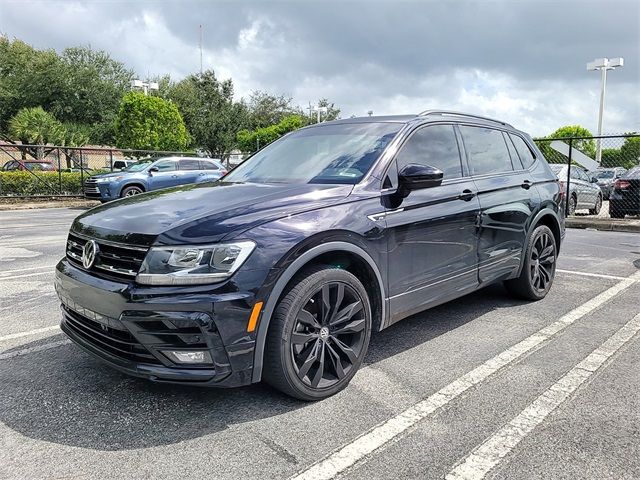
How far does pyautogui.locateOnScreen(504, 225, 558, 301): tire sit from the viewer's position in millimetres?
5098

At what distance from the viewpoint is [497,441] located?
8.67ft

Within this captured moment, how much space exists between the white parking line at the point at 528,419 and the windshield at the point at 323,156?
1.76 m

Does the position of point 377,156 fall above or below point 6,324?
above

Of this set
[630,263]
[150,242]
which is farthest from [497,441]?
[630,263]

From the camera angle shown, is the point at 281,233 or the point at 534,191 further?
the point at 534,191

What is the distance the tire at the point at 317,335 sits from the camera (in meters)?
2.87

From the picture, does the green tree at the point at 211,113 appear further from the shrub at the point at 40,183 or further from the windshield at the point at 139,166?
the windshield at the point at 139,166

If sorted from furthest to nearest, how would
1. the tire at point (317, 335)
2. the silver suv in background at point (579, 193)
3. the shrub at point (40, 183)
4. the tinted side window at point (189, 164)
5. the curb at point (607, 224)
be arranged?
the shrub at point (40, 183) → the tinted side window at point (189, 164) → the silver suv in background at point (579, 193) → the curb at point (607, 224) → the tire at point (317, 335)

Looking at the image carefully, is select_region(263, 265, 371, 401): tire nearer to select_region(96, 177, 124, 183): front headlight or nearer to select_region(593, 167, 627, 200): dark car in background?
select_region(96, 177, 124, 183): front headlight

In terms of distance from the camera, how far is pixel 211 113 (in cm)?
4022

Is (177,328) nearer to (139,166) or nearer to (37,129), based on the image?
(139,166)

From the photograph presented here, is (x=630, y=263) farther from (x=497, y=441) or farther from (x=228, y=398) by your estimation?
(x=228, y=398)

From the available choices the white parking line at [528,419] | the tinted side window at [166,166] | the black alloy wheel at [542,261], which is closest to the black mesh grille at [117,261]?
the white parking line at [528,419]

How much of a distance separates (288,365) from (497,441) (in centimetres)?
116
